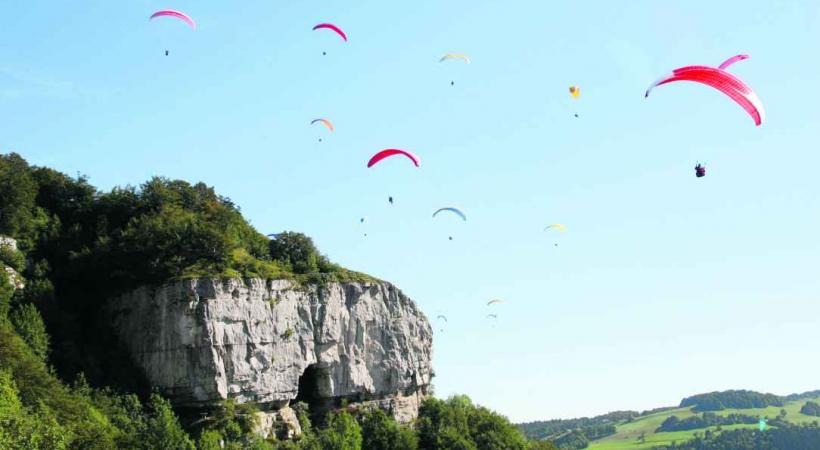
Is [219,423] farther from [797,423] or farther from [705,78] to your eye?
[797,423]

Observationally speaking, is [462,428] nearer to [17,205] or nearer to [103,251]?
[103,251]

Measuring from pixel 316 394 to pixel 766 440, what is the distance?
5346 inches

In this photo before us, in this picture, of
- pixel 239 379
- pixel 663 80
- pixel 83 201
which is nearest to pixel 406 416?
pixel 239 379

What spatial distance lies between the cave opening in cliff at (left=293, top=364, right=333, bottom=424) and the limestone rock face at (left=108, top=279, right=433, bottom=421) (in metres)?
0.06

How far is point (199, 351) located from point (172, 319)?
95.2 inches

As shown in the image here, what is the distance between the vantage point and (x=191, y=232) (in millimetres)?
51000

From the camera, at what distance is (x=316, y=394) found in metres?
54.1

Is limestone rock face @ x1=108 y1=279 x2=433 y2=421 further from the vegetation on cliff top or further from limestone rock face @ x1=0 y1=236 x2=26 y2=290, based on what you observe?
limestone rock face @ x1=0 y1=236 x2=26 y2=290

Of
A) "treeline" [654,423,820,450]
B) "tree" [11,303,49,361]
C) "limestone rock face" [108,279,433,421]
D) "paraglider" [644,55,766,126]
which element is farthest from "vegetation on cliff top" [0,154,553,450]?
"treeline" [654,423,820,450]

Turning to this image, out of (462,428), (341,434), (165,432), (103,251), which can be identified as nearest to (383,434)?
(341,434)

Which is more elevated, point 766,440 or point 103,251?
point 103,251

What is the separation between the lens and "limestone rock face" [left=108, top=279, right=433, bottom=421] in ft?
156

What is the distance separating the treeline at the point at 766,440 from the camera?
534 ft

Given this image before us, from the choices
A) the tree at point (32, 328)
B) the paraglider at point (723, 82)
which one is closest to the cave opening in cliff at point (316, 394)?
the tree at point (32, 328)
